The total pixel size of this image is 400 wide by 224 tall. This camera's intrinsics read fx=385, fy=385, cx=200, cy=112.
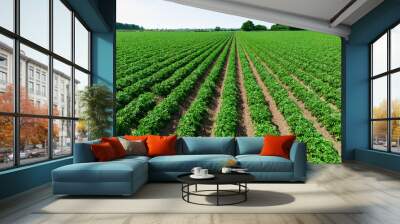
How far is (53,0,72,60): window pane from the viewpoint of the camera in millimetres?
6414

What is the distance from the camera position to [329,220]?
3527 millimetres

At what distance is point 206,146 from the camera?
→ 6.50 meters

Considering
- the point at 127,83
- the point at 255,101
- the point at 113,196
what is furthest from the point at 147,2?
the point at 113,196

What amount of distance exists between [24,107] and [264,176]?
351 cm

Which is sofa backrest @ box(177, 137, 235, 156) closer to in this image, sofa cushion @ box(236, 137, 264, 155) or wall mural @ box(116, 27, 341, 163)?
sofa cushion @ box(236, 137, 264, 155)

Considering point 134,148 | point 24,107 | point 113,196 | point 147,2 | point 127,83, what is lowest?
point 113,196

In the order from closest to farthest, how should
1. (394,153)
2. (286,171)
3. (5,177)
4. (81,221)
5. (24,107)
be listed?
(81,221) → (5,177) → (24,107) → (286,171) → (394,153)

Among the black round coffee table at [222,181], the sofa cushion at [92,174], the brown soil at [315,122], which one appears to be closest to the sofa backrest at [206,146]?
the black round coffee table at [222,181]

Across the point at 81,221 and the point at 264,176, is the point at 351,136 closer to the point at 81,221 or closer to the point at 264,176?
the point at 264,176

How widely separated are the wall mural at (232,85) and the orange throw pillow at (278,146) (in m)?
4.96

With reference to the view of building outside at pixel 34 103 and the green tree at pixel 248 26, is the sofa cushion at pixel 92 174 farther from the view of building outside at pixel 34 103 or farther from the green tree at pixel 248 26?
the green tree at pixel 248 26

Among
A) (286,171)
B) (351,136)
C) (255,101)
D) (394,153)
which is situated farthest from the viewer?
(255,101)

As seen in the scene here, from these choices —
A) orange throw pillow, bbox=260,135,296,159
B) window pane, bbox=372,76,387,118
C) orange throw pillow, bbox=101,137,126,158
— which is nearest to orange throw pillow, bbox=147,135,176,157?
orange throw pillow, bbox=101,137,126,158

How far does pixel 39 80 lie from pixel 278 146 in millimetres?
3780
